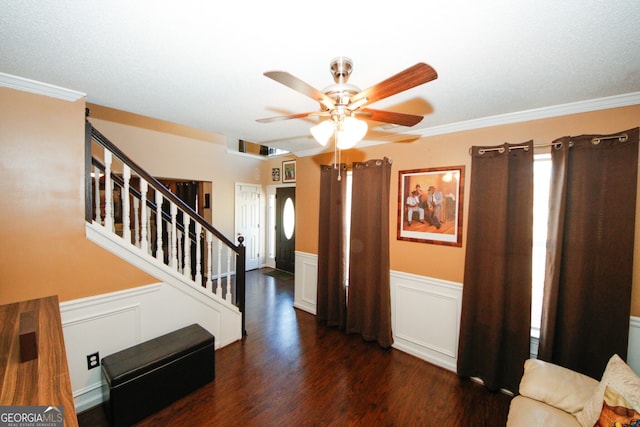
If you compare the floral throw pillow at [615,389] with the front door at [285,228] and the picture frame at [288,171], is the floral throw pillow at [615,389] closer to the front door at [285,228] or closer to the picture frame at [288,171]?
the front door at [285,228]

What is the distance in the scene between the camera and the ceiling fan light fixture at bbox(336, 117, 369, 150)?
127 centimetres

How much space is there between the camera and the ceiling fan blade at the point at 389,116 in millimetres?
1402

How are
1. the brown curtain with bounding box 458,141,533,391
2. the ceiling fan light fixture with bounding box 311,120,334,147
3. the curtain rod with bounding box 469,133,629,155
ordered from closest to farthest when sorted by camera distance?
the ceiling fan light fixture with bounding box 311,120,334,147, the curtain rod with bounding box 469,133,629,155, the brown curtain with bounding box 458,141,533,391

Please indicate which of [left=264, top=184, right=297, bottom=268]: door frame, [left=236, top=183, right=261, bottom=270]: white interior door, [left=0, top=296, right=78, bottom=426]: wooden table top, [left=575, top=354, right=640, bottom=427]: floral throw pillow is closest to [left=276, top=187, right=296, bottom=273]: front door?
[left=264, top=184, right=297, bottom=268]: door frame

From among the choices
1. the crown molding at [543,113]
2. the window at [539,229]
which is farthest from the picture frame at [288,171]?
the window at [539,229]

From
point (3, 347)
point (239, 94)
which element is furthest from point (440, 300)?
point (3, 347)

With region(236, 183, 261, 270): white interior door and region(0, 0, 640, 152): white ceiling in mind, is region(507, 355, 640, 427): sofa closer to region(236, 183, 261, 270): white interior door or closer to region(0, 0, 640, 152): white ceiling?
region(0, 0, 640, 152): white ceiling

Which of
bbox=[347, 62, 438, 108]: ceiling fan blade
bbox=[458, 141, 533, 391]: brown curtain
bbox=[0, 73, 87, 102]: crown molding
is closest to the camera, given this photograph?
bbox=[347, 62, 438, 108]: ceiling fan blade

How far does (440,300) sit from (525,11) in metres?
2.42

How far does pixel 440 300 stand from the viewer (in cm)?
270

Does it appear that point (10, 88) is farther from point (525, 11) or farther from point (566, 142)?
point (566, 142)

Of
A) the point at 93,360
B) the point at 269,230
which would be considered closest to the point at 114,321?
the point at 93,360

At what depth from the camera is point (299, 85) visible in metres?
1.13

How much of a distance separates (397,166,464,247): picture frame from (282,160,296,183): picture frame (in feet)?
10.3
